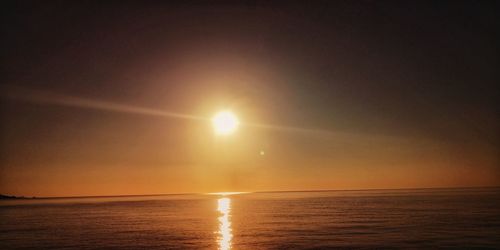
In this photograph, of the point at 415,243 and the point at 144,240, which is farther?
the point at 144,240

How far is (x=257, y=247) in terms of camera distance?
152 ft

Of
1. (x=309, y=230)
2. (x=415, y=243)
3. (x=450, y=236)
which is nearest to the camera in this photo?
(x=415, y=243)

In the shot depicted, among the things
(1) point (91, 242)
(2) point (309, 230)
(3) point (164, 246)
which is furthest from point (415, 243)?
(1) point (91, 242)

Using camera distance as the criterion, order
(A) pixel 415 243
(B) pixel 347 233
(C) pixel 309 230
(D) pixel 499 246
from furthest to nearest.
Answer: (C) pixel 309 230 → (B) pixel 347 233 → (A) pixel 415 243 → (D) pixel 499 246

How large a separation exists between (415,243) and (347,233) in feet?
37.7

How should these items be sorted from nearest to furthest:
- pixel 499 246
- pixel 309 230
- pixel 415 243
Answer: pixel 499 246
pixel 415 243
pixel 309 230

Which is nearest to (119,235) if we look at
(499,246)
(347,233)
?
(347,233)

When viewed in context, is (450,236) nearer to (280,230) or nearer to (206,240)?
(280,230)

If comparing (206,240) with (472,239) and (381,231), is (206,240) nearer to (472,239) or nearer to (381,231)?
(381,231)

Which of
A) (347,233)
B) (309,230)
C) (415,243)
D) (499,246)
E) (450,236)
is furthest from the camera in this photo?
(309,230)

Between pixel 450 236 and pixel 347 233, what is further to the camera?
pixel 347 233

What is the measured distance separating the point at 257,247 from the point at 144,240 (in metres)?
14.3

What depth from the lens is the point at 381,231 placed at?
57.4 m

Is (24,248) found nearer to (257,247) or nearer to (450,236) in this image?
(257,247)
